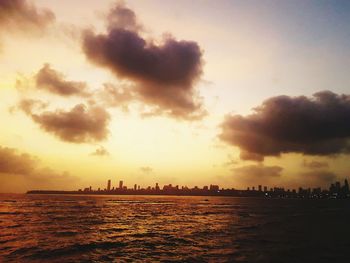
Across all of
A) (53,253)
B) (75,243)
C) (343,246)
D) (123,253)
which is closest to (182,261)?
(123,253)

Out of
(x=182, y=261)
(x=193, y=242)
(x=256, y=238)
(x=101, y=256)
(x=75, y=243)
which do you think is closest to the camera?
(x=182, y=261)

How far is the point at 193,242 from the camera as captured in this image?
126 ft

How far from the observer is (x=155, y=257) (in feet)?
95.1

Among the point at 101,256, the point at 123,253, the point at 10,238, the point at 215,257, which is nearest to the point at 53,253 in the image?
the point at 101,256

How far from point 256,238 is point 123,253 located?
69.1ft

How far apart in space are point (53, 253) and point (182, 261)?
1355cm

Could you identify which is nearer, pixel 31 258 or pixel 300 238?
pixel 31 258

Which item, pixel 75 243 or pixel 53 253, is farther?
pixel 75 243

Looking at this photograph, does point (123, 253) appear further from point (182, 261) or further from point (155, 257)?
point (182, 261)

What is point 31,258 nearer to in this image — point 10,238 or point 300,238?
point 10,238

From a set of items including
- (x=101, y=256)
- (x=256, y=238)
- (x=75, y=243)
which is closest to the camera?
(x=101, y=256)

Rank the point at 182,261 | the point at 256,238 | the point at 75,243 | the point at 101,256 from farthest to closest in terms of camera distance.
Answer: the point at 256,238 < the point at 75,243 < the point at 101,256 < the point at 182,261

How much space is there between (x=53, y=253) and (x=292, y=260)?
24.1 meters

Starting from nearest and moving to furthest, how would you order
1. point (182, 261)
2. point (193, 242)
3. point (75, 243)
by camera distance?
point (182, 261) < point (75, 243) < point (193, 242)
